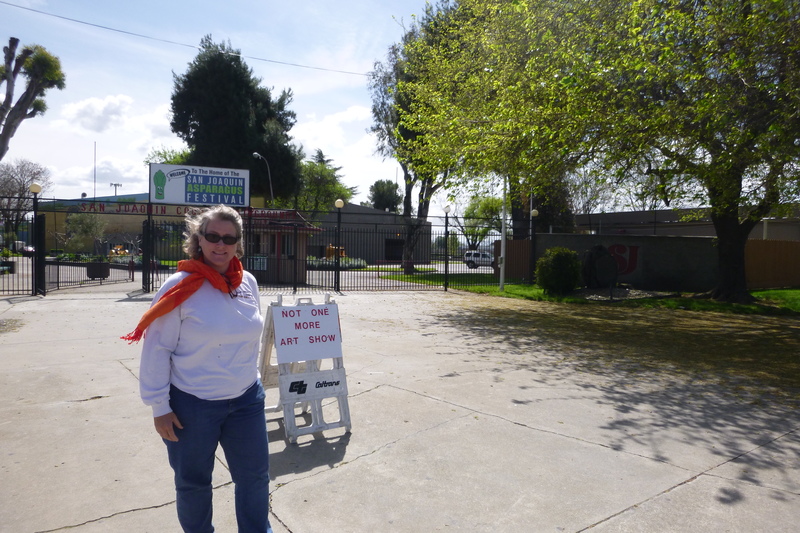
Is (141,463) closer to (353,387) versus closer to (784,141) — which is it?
(353,387)

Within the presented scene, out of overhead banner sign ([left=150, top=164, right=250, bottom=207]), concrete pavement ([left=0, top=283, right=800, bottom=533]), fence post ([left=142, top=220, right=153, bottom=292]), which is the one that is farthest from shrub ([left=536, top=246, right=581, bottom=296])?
fence post ([left=142, top=220, right=153, bottom=292])

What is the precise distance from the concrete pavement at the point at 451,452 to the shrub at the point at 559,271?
957 centimetres

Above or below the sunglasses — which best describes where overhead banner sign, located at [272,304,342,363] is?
below

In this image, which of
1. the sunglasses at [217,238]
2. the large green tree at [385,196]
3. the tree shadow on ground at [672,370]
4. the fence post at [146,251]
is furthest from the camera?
the large green tree at [385,196]

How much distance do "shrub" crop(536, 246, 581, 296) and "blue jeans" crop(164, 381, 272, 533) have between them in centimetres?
1568

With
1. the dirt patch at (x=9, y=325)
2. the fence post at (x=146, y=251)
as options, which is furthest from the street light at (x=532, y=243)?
the dirt patch at (x=9, y=325)

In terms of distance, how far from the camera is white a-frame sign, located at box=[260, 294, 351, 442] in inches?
193

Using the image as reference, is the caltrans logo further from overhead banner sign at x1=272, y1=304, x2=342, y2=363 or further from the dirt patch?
the dirt patch

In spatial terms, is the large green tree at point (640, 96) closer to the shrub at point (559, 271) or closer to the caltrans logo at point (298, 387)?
the shrub at point (559, 271)

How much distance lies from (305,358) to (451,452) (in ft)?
4.68

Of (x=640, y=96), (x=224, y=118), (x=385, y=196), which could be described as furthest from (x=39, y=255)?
(x=385, y=196)

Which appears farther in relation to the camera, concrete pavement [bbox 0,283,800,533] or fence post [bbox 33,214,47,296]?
fence post [bbox 33,214,47,296]

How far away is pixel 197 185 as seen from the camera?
18.8 meters

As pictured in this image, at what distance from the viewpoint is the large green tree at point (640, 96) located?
8.70 m
